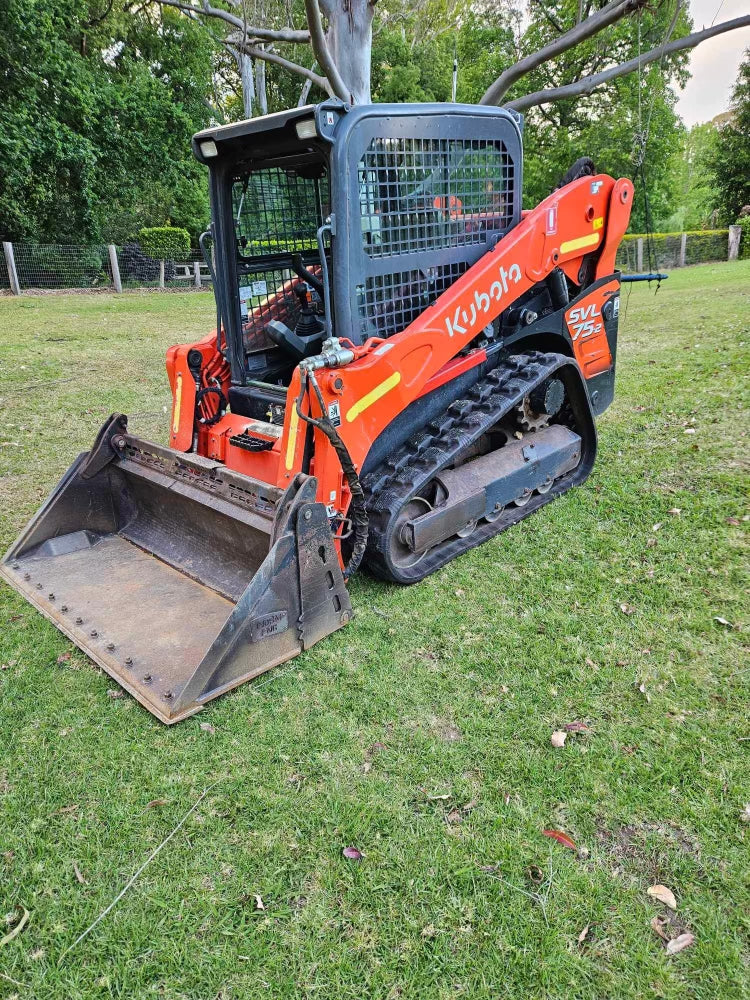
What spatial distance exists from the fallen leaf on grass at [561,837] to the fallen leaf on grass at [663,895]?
0.82 feet

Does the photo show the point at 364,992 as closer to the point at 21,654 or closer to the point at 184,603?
the point at 184,603

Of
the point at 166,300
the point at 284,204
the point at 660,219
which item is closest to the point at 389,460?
the point at 284,204

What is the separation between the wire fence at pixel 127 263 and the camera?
673 inches

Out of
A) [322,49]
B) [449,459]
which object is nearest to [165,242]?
[322,49]

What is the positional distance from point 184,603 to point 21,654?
0.77 meters

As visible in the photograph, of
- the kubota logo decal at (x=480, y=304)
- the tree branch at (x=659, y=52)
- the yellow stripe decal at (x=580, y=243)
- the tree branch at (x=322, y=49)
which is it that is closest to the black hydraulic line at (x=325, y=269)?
the kubota logo decal at (x=480, y=304)

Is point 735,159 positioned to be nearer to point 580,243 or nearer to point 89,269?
point 89,269

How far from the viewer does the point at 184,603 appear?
136 inches

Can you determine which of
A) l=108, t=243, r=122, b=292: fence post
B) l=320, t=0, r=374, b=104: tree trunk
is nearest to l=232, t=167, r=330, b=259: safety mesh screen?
l=320, t=0, r=374, b=104: tree trunk

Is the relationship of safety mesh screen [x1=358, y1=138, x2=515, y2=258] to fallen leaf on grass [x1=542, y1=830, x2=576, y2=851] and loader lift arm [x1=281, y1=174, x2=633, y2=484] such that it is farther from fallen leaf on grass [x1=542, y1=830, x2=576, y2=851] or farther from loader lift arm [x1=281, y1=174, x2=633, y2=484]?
fallen leaf on grass [x1=542, y1=830, x2=576, y2=851]

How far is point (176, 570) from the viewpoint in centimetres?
379

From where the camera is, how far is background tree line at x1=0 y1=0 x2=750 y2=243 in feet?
56.8

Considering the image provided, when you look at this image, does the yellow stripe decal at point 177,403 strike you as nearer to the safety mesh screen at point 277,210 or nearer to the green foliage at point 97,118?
the safety mesh screen at point 277,210

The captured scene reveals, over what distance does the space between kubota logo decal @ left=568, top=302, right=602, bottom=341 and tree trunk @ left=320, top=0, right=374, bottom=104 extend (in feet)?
15.4
